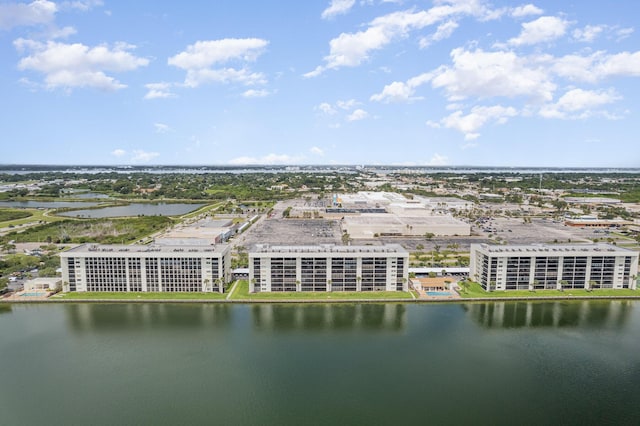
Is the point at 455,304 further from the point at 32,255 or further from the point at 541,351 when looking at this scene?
the point at 32,255

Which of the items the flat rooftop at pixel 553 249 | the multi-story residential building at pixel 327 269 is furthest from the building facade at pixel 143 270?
the flat rooftop at pixel 553 249

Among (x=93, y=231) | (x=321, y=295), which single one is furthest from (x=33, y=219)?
(x=321, y=295)

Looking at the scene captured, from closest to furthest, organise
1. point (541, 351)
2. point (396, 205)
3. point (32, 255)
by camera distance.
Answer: point (541, 351)
point (32, 255)
point (396, 205)

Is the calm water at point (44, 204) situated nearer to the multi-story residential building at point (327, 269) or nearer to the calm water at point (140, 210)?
the calm water at point (140, 210)

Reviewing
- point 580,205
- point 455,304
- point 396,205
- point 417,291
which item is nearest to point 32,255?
point 417,291

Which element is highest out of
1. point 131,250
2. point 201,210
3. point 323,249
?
point 323,249

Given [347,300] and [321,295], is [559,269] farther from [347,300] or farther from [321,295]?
[321,295]

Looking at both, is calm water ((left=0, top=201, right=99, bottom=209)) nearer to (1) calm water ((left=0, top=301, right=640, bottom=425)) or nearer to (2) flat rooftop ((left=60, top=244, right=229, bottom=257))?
(2) flat rooftop ((left=60, top=244, right=229, bottom=257))
